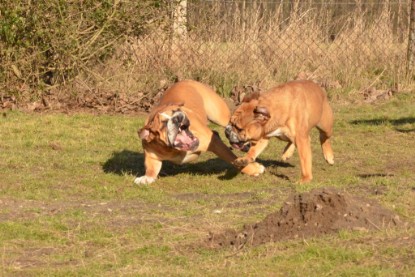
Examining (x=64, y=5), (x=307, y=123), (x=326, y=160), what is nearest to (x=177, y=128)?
(x=307, y=123)

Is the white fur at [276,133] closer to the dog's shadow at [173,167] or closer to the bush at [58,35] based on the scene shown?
the dog's shadow at [173,167]

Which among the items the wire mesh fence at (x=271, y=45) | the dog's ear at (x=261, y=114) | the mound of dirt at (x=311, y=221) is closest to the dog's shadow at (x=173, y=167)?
the dog's ear at (x=261, y=114)

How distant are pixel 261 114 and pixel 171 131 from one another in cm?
101

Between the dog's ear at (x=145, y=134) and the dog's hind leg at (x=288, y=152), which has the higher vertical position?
the dog's ear at (x=145, y=134)

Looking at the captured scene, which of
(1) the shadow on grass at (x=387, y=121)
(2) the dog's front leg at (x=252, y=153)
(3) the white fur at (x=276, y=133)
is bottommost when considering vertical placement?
(1) the shadow on grass at (x=387, y=121)

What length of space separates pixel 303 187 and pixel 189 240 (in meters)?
2.48

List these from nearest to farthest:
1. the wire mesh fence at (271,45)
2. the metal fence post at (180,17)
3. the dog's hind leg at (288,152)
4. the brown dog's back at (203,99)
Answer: the brown dog's back at (203,99) → the dog's hind leg at (288,152) → the metal fence post at (180,17) → the wire mesh fence at (271,45)

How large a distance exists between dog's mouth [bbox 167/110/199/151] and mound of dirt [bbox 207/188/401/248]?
2.57m

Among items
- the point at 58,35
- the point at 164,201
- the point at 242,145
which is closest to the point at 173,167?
the point at 242,145

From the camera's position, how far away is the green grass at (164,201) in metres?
6.47

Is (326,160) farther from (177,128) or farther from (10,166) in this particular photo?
(10,166)

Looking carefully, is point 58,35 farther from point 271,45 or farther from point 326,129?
point 326,129

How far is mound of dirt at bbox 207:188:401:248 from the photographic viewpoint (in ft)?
23.2

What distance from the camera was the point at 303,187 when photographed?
31.3ft
